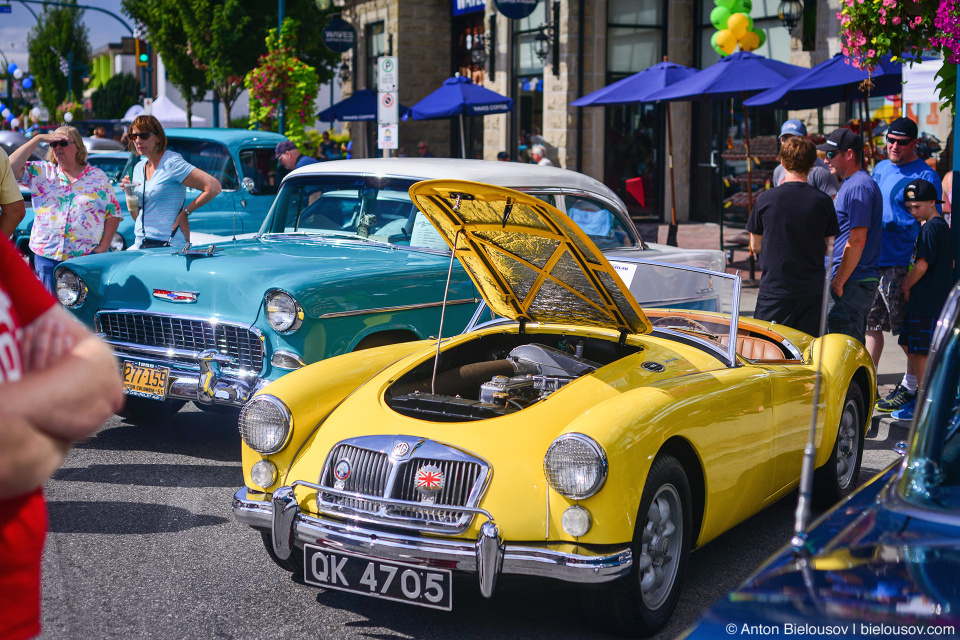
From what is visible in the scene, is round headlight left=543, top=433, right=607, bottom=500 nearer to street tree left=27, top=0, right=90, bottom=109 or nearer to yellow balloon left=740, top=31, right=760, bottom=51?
yellow balloon left=740, top=31, right=760, bottom=51

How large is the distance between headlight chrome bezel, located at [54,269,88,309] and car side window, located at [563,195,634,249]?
10.4 feet

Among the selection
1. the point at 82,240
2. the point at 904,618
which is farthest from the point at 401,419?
the point at 82,240

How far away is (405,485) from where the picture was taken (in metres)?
3.57

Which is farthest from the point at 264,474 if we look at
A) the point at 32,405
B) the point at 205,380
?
the point at 32,405

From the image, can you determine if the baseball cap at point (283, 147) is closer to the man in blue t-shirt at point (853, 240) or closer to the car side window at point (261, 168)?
the car side window at point (261, 168)

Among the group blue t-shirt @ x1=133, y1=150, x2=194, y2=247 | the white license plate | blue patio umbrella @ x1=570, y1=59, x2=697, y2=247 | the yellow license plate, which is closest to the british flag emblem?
the white license plate

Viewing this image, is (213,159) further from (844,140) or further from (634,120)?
(634,120)

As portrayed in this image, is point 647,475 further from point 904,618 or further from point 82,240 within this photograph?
point 82,240

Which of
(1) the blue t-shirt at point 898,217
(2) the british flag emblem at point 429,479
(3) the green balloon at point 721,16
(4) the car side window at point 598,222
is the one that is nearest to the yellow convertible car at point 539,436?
(2) the british flag emblem at point 429,479

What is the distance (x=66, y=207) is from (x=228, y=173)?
384 centimetres

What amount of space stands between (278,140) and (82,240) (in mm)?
4420

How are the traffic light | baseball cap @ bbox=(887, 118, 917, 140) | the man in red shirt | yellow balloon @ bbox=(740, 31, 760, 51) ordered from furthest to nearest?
the traffic light
yellow balloon @ bbox=(740, 31, 760, 51)
baseball cap @ bbox=(887, 118, 917, 140)
the man in red shirt

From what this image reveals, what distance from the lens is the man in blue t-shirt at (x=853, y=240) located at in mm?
6508

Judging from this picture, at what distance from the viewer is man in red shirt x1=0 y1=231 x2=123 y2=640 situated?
1.35 metres
